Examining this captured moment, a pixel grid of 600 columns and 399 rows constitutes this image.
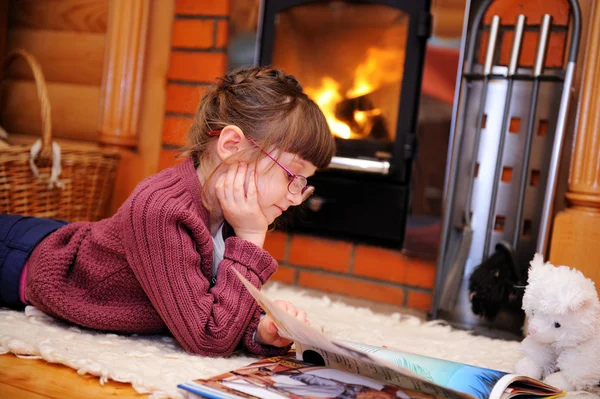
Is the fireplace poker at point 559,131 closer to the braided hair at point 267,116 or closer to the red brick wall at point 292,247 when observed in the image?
the red brick wall at point 292,247

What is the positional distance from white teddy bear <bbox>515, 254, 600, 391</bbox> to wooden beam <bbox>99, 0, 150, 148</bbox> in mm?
1286

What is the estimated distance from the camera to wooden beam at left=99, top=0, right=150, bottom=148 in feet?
5.93

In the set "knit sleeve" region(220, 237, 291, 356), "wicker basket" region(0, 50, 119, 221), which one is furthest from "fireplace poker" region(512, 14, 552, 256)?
"wicker basket" region(0, 50, 119, 221)

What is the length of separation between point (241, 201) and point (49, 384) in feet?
1.16

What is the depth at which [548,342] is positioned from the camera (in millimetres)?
908

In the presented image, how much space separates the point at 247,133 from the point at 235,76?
13 centimetres

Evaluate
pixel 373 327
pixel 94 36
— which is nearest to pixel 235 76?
pixel 373 327

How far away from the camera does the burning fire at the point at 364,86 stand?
1.57 m

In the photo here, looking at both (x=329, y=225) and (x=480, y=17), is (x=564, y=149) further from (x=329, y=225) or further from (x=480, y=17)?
(x=329, y=225)

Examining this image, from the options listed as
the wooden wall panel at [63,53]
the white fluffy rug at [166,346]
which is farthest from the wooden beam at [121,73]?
the white fluffy rug at [166,346]

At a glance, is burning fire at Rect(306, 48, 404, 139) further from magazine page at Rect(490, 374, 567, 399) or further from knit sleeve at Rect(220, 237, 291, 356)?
magazine page at Rect(490, 374, 567, 399)

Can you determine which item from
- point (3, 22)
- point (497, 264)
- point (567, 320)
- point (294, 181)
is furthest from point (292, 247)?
point (3, 22)

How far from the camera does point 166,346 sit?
953 mm

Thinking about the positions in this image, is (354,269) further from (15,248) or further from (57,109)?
(57,109)
